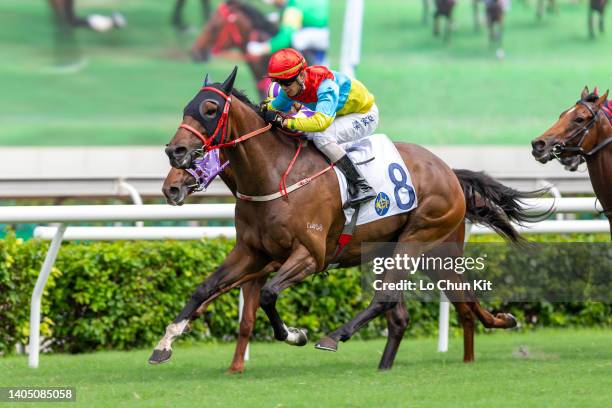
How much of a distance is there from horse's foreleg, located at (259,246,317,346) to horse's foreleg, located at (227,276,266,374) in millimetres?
266

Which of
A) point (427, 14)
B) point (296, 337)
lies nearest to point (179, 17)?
point (427, 14)

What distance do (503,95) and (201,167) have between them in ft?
34.4

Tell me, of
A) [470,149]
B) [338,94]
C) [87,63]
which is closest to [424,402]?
[338,94]

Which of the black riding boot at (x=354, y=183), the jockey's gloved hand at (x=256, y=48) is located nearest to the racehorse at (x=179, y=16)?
the jockey's gloved hand at (x=256, y=48)

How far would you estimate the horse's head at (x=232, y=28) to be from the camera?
51.6 feet

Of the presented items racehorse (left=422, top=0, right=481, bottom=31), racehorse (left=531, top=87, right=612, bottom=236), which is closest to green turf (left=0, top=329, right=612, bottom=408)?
racehorse (left=531, top=87, right=612, bottom=236)

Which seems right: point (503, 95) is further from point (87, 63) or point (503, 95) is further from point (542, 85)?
point (87, 63)

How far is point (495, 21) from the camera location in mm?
15984

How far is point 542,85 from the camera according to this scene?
15.9 meters

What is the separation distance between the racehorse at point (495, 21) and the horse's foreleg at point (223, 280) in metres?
10.6

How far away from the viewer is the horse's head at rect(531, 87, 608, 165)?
6613 millimetres

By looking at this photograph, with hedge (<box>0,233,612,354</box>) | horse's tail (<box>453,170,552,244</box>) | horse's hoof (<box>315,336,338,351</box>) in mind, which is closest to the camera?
horse's hoof (<box>315,336,338,351</box>)

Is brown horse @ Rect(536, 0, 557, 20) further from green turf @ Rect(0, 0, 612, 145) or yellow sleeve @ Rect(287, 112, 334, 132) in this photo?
yellow sleeve @ Rect(287, 112, 334, 132)

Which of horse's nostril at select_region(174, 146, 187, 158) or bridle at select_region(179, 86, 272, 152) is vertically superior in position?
bridle at select_region(179, 86, 272, 152)
